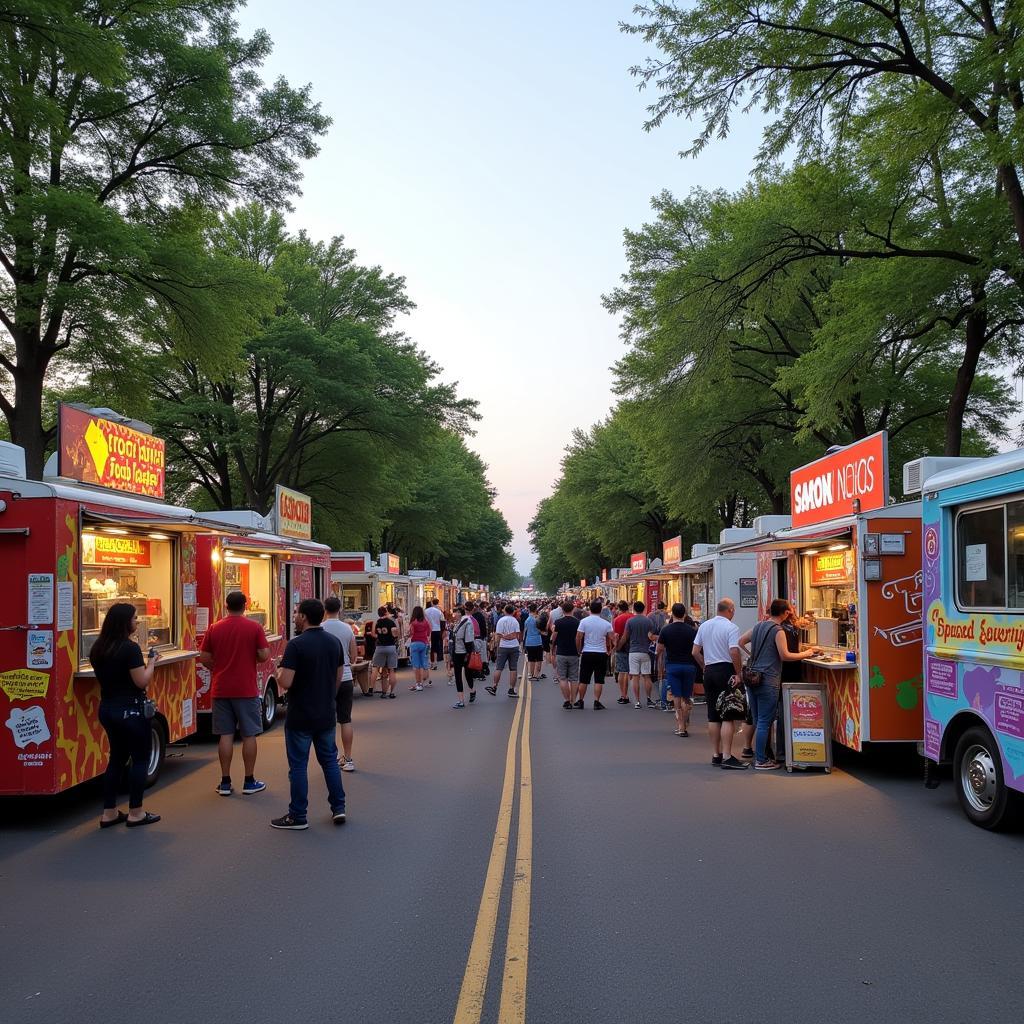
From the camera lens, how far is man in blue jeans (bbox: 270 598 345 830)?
734 centimetres

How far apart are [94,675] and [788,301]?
1491 cm

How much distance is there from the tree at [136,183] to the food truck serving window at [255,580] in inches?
181

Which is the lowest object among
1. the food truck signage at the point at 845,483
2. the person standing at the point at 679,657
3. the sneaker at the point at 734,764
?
the sneaker at the point at 734,764

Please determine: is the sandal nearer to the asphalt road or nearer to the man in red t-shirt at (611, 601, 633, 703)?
the asphalt road

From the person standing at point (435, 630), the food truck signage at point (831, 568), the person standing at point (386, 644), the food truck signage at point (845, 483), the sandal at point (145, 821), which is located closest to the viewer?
the sandal at point (145, 821)

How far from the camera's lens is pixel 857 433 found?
21.8 meters

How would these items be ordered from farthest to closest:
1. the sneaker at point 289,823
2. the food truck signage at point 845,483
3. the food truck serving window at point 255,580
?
the food truck serving window at point 255,580 < the food truck signage at point 845,483 < the sneaker at point 289,823

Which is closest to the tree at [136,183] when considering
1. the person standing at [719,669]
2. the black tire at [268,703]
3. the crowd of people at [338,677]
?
the black tire at [268,703]

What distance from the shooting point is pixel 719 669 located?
10766 mm

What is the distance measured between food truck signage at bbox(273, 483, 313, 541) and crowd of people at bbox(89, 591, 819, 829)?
259cm

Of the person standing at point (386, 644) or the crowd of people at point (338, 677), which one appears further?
the person standing at point (386, 644)

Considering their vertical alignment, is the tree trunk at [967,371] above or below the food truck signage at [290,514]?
above

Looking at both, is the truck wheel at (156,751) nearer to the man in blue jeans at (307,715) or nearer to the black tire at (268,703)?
the man in blue jeans at (307,715)

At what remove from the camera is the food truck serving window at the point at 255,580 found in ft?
44.8
